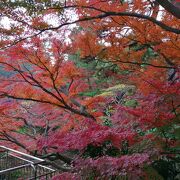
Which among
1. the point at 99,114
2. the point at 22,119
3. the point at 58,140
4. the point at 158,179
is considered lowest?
the point at 158,179

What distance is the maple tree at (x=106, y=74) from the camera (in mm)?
4898

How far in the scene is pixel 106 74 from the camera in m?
9.83

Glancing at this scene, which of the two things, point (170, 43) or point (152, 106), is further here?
point (170, 43)

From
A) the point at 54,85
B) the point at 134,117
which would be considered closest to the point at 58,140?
the point at 134,117

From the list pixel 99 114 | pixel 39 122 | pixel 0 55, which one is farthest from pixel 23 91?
pixel 39 122

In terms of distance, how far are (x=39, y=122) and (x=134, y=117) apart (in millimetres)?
7490

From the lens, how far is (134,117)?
560 centimetres

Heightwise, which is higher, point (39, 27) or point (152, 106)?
point (39, 27)

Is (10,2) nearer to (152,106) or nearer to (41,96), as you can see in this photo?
(152,106)

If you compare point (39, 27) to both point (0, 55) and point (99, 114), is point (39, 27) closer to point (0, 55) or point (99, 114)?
point (0, 55)

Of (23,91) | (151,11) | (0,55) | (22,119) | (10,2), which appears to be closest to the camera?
(10,2)

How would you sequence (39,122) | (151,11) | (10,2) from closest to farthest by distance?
1. (10,2)
2. (151,11)
3. (39,122)

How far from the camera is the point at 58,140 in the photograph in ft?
18.9

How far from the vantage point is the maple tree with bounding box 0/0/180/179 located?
4898 mm
